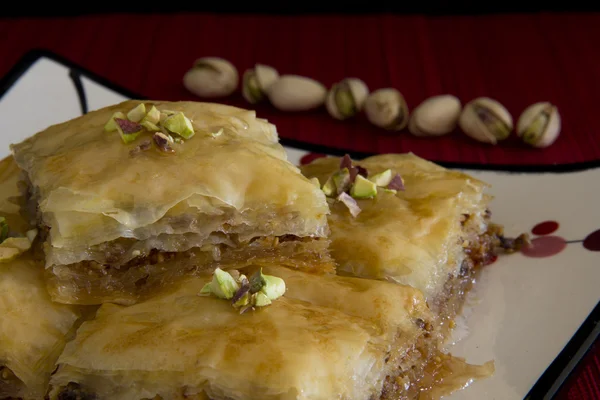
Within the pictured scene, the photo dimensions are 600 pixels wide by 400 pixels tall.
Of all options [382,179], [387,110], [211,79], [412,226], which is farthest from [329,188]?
[211,79]

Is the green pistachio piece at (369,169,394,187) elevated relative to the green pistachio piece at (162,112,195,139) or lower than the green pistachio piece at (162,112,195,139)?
lower

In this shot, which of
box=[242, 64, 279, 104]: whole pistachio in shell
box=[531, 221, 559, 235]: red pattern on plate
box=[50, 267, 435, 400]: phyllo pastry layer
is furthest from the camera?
box=[242, 64, 279, 104]: whole pistachio in shell

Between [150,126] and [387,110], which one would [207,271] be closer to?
[150,126]

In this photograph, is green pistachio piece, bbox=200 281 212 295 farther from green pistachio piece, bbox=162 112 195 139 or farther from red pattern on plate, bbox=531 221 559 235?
red pattern on plate, bbox=531 221 559 235

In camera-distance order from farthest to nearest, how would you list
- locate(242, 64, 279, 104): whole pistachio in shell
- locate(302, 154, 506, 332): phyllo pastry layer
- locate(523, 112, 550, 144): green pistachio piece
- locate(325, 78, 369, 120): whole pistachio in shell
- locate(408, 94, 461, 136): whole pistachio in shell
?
1. locate(242, 64, 279, 104): whole pistachio in shell
2. locate(325, 78, 369, 120): whole pistachio in shell
3. locate(408, 94, 461, 136): whole pistachio in shell
4. locate(523, 112, 550, 144): green pistachio piece
5. locate(302, 154, 506, 332): phyllo pastry layer

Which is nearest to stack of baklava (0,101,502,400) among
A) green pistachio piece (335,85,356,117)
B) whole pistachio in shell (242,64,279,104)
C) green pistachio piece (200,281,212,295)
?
green pistachio piece (200,281,212,295)

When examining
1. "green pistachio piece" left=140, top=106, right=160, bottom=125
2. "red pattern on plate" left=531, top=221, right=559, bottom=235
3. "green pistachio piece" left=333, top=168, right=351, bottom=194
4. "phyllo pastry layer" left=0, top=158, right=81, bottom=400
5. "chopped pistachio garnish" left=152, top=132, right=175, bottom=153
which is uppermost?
"green pistachio piece" left=140, top=106, right=160, bottom=125

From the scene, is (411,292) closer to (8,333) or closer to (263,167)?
(263,167)
